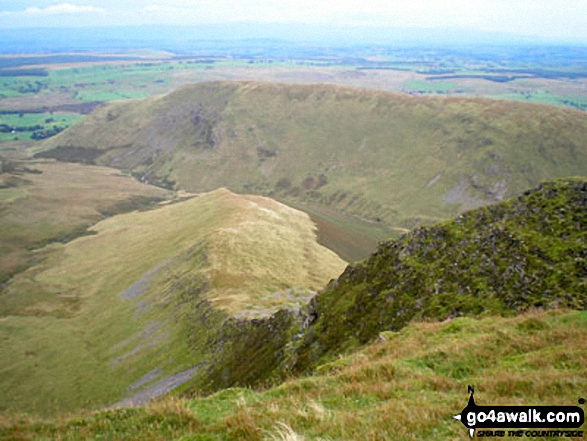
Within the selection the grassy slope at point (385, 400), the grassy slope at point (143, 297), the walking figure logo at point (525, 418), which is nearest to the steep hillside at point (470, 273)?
the grassy slope at point (385, 400)

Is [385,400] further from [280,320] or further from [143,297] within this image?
[143,297]

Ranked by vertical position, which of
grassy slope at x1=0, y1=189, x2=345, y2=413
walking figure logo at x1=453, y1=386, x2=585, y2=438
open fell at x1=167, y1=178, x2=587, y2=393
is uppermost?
walking figure logo at x1=453, y1=386, x2=585, y2=438

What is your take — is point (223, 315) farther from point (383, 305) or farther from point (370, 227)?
point (370, 227)

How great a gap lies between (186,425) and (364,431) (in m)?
6.49

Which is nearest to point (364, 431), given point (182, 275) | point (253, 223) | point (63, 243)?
point (182, 275)

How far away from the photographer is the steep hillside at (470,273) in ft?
120

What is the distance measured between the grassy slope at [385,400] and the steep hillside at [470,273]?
13.5 metres

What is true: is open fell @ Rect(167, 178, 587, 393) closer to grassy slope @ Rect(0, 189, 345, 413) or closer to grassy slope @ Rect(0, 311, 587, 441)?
grassy slope @ Rect(0, 311, 587, 441)

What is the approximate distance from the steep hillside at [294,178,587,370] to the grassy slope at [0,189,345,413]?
104 feet

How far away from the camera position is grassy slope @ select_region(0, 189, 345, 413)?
78.1 metres

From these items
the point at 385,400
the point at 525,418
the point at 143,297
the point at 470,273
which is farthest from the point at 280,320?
the point at 143,297

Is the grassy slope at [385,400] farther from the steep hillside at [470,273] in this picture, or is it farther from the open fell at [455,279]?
the open fell at [455,279]

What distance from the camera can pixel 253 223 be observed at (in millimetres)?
134000

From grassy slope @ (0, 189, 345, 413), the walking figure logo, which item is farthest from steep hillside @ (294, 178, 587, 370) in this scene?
grassy slope @ (0, 189, 345, 413)
